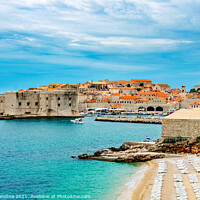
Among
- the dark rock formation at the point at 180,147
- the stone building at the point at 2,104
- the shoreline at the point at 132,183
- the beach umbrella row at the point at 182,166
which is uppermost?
the stone building at the point at 2,104

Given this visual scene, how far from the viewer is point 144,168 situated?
17.8 metres

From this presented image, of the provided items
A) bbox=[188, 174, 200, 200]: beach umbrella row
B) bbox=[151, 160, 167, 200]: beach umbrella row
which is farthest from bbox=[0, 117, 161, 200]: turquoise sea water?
bbox=[188, 174, 200, 200]: beach umbrella row

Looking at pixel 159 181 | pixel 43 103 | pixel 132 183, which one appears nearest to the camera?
pixel 159 181

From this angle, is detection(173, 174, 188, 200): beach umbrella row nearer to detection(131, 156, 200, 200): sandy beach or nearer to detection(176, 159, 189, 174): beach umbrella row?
detection(131, 156, 200, 200): sandy beach

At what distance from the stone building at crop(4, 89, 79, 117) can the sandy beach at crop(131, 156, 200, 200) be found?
37.9 meters

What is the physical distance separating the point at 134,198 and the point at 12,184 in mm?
5529

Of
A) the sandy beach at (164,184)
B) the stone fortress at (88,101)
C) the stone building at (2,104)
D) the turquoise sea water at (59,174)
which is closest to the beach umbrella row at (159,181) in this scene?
the sandy beach at (164,184)

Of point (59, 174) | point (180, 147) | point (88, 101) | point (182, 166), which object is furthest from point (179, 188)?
point (88, 101)

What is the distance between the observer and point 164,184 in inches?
546

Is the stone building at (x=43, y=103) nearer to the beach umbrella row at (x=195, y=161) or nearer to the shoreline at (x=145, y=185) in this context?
the beach umbrella row at (x=195, y=161)

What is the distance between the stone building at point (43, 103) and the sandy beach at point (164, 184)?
37.9 metres

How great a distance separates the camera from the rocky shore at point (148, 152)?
19.7 m

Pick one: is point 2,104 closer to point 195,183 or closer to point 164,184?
point 164,184

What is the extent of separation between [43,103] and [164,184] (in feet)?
145
